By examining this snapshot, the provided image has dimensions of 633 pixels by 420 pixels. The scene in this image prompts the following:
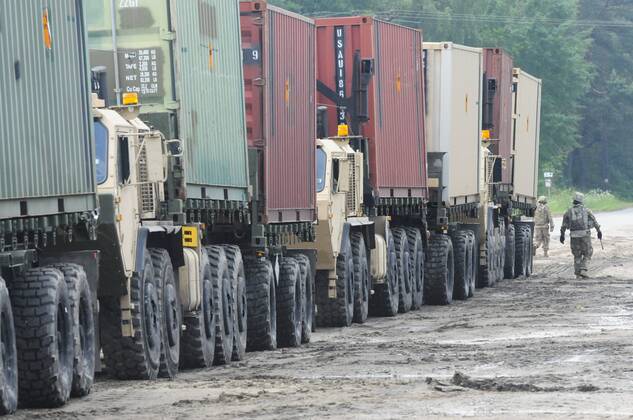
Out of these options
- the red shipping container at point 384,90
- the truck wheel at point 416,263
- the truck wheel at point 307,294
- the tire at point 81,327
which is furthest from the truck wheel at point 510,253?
the tire at point 81,327

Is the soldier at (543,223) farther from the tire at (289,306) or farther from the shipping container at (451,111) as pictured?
the tire at (289,306)

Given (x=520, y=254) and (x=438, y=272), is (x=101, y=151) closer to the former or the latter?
(x=438, y=272)

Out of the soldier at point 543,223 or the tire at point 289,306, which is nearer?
the tire at point 289,306

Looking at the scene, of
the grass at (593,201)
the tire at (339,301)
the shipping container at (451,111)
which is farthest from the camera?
the grass at (593,201)

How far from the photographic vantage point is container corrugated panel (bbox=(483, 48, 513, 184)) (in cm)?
3450

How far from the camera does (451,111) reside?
1153 inches

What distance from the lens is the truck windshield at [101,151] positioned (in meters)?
14.6

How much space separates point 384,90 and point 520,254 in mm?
13488

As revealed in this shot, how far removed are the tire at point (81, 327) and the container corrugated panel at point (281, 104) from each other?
5929 millimetres

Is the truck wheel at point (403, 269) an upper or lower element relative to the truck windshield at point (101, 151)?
lower

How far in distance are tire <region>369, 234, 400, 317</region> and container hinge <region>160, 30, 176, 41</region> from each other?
9543 mm

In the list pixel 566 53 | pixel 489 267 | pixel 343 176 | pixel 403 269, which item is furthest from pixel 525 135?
pixel 566 53

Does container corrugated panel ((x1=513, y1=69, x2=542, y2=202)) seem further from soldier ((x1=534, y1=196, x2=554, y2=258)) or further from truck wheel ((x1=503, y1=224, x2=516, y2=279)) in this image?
soldier ((x1=534, y1=196, x2=554, y2=258))

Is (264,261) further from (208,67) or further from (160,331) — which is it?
(160,331)
